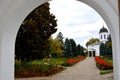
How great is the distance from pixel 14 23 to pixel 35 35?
848 centimetres

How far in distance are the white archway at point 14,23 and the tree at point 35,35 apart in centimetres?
835

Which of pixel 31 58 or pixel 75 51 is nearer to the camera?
pixel 31 58

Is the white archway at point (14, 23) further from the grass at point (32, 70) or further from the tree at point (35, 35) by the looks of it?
the grass at point (32, 70)

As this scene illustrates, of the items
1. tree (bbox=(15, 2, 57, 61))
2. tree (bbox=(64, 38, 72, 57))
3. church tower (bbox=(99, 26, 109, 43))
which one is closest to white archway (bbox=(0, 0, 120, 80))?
tree (bbox=(15, 2, 57, 61))

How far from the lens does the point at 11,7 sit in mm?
4457

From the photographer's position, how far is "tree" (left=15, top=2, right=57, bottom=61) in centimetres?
1320

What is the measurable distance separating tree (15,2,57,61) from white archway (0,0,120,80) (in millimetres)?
8346

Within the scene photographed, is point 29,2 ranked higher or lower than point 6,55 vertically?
higher

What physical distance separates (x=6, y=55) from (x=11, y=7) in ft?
2.89

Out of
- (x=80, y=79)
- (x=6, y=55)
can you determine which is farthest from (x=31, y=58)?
(x=6, y=55)

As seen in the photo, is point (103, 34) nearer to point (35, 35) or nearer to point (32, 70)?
point (32, 70)

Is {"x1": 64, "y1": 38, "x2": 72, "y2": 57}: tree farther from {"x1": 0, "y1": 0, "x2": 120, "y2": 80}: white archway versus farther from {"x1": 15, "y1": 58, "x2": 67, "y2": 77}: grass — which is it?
{"x1": 0, "y1": 0, "x2": 120, "y2": 80}: white archway

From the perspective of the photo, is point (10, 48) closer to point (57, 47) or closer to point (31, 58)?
point (31, 58)

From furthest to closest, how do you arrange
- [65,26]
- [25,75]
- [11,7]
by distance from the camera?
[65,26] < [25,75] < [11,7]
